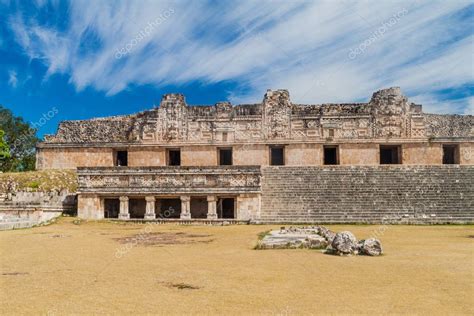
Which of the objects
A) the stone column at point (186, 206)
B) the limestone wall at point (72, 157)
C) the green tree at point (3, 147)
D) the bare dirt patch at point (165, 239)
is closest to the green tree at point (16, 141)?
the green tree at point (3, 147)

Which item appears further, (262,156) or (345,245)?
(262,156)

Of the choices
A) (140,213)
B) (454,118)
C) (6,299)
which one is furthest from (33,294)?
(454,118)

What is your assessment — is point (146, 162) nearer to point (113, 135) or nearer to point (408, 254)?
point (113, 135)

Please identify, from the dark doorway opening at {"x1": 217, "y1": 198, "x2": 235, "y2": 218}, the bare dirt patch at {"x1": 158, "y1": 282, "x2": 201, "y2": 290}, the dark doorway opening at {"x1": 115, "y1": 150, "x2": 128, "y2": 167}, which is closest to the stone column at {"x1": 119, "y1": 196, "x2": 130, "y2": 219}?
the dark doorway opening at {"x1": 217, "y1": 198, "x2": 235, "y2": 218}

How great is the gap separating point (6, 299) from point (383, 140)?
20068 mm

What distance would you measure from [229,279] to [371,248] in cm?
306

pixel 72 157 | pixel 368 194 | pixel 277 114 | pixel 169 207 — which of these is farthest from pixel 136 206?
pixel 368 194

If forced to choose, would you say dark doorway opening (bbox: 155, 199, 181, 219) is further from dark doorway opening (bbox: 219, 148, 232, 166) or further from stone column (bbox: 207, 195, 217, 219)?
dark doorway opening (bbox: 219, 148, 232, 166)

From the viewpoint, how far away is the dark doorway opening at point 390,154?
858 inches

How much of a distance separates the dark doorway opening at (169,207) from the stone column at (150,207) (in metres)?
1.55

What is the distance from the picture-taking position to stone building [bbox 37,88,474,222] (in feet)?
52.9

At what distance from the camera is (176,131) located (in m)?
22.3

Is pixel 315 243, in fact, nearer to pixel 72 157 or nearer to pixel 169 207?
pixel 169 207

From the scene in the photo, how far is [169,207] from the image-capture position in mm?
17891
